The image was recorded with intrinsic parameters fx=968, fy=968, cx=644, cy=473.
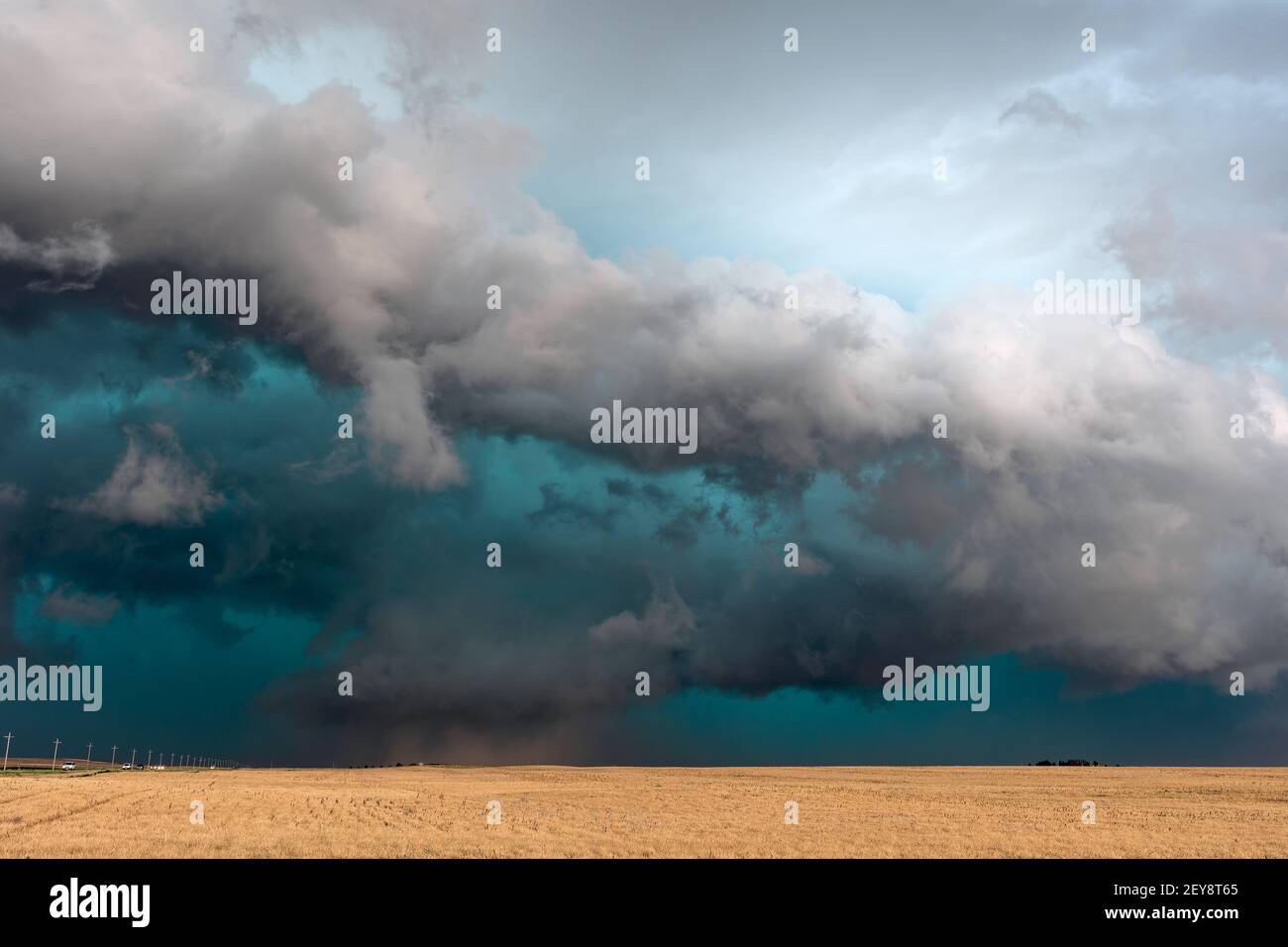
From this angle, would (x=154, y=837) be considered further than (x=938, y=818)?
No

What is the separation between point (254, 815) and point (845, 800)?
46.1 m

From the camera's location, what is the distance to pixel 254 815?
56219 millimetres

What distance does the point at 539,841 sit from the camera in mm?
42656
